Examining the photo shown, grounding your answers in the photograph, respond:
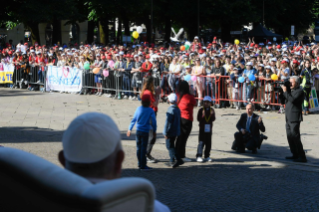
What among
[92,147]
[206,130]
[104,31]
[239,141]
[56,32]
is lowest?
[239,141]

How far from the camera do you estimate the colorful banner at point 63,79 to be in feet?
72.6

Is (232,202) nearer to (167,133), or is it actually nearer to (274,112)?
(167,133)

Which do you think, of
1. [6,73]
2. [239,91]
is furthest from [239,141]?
[6,73]

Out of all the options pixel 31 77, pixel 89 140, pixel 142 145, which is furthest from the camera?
pixel 31 77

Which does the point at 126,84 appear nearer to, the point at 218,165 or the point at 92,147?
the point at 218,165

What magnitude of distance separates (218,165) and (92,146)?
319 inches

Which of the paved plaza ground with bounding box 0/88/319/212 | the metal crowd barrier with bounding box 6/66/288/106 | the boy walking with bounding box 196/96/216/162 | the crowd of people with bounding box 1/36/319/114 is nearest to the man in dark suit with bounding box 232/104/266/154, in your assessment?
the paved plaza ground with bounding box 0/88/319/212

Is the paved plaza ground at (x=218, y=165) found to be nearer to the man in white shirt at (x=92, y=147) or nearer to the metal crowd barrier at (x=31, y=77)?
the man in white shirt at (x=92, y=147)

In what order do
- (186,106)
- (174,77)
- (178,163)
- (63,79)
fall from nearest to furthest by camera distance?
(178,163), (186,106), (174,77), (63,79)

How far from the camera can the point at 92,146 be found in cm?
185

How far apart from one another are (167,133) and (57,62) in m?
15.1

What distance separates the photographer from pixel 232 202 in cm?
700

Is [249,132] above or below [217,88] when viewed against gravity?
below

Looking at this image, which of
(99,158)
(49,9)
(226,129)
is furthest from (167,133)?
(49,9)
